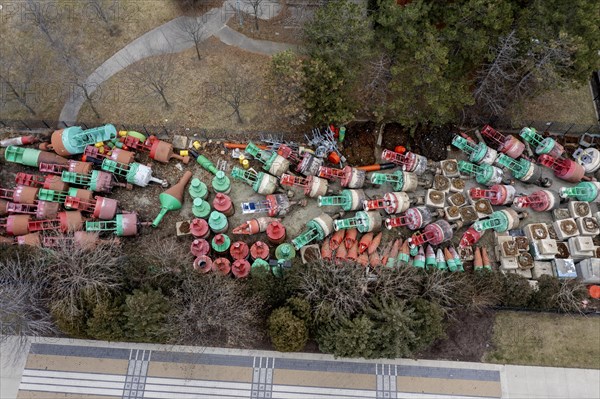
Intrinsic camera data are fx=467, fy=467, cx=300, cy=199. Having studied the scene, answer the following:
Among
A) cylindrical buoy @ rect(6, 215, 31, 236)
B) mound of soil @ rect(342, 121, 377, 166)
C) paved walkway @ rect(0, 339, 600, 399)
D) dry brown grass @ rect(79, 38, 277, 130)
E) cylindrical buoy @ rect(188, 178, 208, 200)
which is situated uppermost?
dry brown grass @ rect(79, 38, 277, 130)

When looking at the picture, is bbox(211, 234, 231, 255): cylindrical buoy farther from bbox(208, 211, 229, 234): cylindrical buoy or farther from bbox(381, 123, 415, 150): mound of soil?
bbox(381, 123, 415, 150): mound of soil

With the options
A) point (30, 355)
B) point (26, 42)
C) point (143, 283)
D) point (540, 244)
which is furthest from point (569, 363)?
point (26, 42)

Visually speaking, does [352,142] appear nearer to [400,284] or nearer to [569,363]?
[400,284]

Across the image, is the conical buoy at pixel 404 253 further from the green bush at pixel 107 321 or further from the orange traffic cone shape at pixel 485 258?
the green bush at pixel 107 321

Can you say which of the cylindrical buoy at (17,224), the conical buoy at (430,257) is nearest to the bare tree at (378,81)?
the conical buoy at (430,257)

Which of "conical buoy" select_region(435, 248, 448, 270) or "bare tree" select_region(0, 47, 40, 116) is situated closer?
"conical buoy" select_region(435, 248, 448, 270)

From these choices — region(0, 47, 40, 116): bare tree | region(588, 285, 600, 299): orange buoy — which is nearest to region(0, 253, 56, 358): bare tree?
region(0, 47, 40, 116): bare tree
